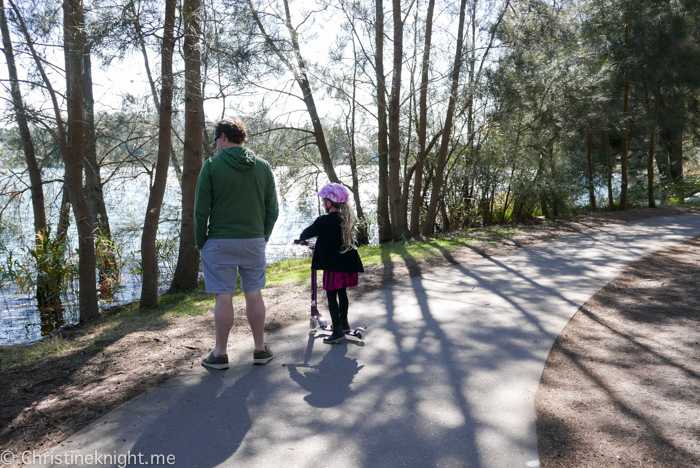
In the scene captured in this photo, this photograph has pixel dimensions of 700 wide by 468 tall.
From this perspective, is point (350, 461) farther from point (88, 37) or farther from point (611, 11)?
point (611, 11)

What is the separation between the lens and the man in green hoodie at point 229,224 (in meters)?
3.68

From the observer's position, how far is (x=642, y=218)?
46.3ft

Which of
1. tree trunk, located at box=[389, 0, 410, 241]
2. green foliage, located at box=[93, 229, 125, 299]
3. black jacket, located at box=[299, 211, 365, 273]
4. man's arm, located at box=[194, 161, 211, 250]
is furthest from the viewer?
tree trunk, located at box=[389, 0, 410, 241]

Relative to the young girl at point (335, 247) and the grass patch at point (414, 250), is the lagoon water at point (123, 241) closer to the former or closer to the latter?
the grass patch at point (414, 250)

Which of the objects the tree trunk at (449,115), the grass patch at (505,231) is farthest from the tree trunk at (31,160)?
the grass patch at (505,231)

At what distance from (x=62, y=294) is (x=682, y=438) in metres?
9.87

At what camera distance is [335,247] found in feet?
14.8

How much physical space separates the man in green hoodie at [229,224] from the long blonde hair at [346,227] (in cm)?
89

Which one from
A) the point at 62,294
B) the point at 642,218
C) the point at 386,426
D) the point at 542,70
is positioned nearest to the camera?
the point at 386,426

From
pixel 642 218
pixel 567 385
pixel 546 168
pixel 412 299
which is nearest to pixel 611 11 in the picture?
pixel 546 168

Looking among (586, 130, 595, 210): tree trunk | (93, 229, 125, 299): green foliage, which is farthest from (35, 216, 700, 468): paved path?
(586, 130, 595, 210): tree trunk

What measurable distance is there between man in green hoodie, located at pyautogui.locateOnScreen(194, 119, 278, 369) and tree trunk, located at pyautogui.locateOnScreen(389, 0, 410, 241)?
8428 millimetres

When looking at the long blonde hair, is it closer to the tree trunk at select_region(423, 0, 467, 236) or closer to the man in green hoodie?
the man in green hoodie

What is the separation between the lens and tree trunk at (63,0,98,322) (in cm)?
612
